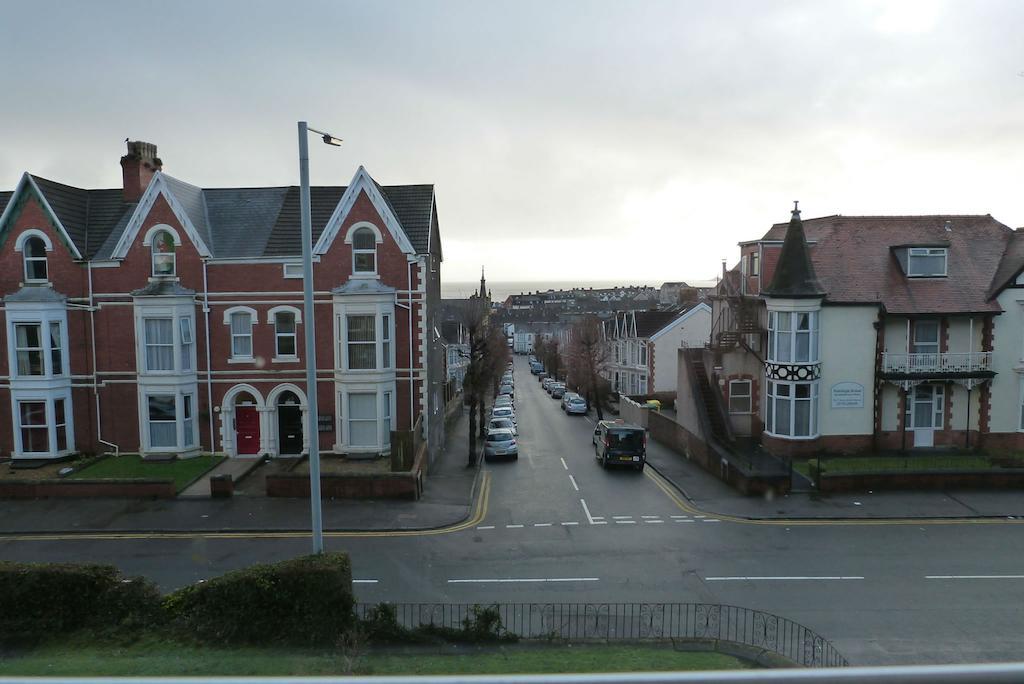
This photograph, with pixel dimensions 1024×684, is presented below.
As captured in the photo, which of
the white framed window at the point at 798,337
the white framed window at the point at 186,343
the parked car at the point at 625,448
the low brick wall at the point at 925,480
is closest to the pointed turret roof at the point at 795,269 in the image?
the white framed window at the point at 798,337

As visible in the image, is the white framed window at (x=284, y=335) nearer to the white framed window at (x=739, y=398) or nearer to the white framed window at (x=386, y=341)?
the white framed window at (x=386, y=341)

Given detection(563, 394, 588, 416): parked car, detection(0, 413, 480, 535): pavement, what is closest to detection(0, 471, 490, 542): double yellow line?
detection(0, 413, 480, 535): pavement

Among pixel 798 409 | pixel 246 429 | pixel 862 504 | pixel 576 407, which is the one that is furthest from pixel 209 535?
pixel 576 407

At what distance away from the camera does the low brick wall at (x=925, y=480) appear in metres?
23.8

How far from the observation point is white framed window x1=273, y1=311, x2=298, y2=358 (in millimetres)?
27625

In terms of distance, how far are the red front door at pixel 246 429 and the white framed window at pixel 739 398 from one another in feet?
68.3

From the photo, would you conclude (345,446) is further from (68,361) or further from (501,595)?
(501,595)

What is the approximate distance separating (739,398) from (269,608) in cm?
2382

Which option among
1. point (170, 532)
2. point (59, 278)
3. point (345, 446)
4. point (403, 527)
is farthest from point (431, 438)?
point (59, 278)

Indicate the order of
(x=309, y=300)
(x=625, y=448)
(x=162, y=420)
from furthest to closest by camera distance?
(x=625, y=448) < (x=162, y=420) < (x=309, y=300)

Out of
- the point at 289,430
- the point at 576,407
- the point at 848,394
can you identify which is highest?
the point at 848,394

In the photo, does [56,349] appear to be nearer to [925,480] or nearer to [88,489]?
[88,489]

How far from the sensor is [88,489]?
2298 centimetres

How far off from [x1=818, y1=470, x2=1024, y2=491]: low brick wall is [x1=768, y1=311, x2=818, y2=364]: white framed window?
518cm
